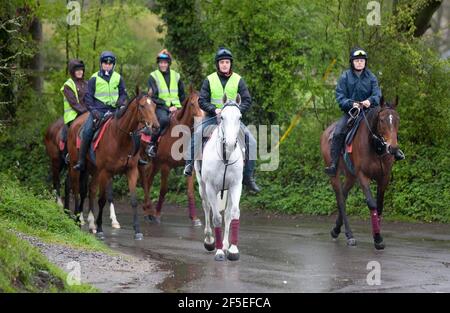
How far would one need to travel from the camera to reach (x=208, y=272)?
13531mm

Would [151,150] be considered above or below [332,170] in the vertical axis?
above

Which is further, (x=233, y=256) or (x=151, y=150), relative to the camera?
(x=151, y=150)

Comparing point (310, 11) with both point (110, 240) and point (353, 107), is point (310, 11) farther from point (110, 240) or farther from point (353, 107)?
point (110, 240)

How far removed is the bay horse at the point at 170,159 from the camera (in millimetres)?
20828

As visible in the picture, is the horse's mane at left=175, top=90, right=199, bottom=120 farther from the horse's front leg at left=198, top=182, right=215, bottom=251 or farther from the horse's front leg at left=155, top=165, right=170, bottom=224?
the horse's front leg at left=198, top=182, right=215, bottom=251

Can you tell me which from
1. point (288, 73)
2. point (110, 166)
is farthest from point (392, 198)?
point (110, 166)

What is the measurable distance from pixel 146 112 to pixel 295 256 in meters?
4.06

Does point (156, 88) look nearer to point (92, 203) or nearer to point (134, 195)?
point (92, 203)

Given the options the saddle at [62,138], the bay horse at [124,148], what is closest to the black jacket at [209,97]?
the bay horse at [124,148]

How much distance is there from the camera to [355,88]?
17.9m

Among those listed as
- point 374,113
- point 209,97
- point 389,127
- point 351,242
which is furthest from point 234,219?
point 374,113

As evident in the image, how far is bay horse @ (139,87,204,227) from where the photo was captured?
20.8 m

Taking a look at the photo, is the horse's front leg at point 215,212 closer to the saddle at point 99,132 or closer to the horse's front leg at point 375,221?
the horse's front leg at point 375,221

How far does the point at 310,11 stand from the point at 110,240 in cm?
926
